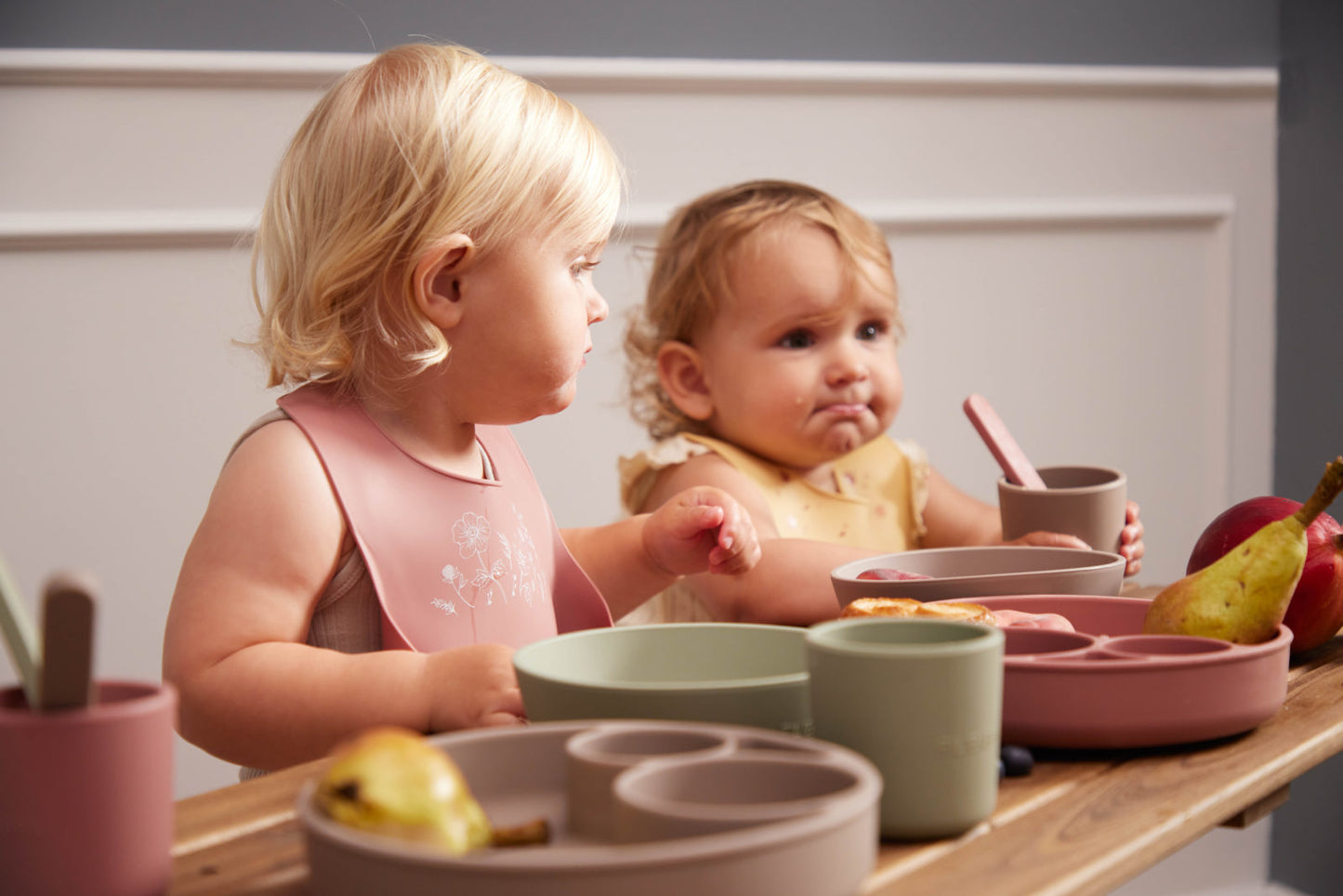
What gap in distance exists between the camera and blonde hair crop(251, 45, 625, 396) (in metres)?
0.88

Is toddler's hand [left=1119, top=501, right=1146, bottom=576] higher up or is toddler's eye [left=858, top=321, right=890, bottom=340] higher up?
toddler's eye [left=858, top=321, right=890, bottom=340]

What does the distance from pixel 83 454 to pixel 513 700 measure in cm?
95

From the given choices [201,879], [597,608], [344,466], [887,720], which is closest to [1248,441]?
[597,608]

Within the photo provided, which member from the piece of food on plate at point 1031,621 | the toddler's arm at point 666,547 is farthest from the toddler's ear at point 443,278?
the piece of food on plate at point 1031,621

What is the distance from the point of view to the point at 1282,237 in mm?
1964

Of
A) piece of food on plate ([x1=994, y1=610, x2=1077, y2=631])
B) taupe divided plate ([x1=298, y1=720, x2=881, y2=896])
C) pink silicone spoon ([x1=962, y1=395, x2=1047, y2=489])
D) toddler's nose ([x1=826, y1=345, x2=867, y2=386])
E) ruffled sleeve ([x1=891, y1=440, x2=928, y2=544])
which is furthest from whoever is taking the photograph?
ruffled sleeve ([x1=891, y1=440, x2=928, y2=544])

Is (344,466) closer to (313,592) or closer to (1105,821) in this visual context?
(313,592)

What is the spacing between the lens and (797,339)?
50.8 inches

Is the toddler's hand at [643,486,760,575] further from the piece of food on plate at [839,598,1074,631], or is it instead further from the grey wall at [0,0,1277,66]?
the grey wall at [0,0,1277,66]

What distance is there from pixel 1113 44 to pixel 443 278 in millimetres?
1403

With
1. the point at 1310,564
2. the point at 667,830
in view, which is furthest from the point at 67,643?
the point at 1310,564

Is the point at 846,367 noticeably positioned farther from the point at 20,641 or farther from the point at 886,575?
the point at 20,641

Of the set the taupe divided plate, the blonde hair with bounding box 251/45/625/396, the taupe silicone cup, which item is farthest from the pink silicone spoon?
the taupe divided plate

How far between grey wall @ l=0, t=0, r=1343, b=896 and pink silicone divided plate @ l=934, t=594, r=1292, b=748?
1186 mm
